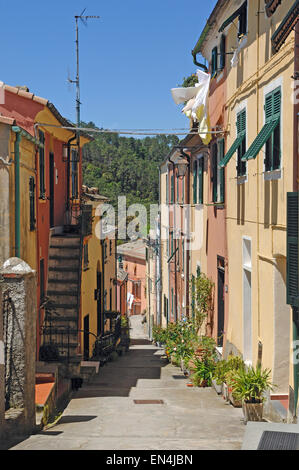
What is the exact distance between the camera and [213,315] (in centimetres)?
1727

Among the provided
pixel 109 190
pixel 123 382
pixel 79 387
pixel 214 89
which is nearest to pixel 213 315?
pixel 123 382

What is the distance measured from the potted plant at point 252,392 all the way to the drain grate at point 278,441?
4.51 meters

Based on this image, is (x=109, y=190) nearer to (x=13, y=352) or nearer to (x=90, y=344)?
(x=90, y=344)

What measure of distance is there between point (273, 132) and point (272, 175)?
0.74 m

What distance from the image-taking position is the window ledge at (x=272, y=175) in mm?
10281

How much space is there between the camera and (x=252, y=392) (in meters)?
10.3

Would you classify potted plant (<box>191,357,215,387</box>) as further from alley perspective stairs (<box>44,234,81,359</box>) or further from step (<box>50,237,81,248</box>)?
step (<box>50,237,81,248</box>)

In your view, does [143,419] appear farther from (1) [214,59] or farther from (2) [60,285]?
(1) [214,59]

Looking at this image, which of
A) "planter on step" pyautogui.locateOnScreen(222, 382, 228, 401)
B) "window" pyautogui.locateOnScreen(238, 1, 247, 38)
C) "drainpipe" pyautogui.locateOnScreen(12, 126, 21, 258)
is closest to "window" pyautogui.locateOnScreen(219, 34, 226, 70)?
→ "window" pyautogui.locateOnScreen(238, 1, 247, 38)

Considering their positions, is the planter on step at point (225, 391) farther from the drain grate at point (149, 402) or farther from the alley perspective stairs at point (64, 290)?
the alley perspective stairs at point (64, 290)

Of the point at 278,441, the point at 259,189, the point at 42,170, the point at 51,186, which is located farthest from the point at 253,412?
the point at 51,186

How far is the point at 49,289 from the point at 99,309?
813 centimetres

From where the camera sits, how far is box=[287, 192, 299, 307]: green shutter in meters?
9.19

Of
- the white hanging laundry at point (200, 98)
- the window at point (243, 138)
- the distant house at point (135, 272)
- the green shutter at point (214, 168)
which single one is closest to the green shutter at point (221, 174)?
the white hanging laundry at point (200, 98)
